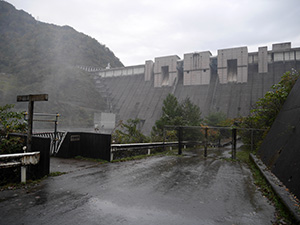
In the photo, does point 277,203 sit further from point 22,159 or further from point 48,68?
point 48,68

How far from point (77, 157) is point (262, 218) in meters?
7.22

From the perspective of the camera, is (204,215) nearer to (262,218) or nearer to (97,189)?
(262,218)

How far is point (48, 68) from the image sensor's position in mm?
61469

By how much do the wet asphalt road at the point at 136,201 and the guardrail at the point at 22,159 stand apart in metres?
0.57

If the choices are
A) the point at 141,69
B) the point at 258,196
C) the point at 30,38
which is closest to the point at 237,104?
the point at 141,69

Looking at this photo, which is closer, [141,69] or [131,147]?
[131,147]

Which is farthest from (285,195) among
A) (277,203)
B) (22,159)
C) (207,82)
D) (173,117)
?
(207,82)

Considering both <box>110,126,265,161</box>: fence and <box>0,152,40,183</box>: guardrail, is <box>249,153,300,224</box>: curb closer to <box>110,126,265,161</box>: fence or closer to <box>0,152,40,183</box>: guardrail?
<box>110,126,265,161</box>: fence

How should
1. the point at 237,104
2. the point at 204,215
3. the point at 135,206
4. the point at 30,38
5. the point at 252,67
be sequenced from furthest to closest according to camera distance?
the point at 30,38, the point at 252,67, the point at 237,104, the point at 135,206, the point at 204,215

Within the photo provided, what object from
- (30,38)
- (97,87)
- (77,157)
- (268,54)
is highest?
(30,38)

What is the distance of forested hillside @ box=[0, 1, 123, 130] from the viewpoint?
47.0 metres

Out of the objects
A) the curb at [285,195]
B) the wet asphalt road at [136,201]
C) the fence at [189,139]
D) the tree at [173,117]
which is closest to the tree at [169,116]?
the tree at [173,117]

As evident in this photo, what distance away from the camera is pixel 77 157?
8.51 m

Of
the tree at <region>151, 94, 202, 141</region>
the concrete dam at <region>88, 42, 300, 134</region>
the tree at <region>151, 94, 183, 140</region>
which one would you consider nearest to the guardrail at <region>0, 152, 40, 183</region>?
the tree at <region>151, 94, 202, 141</region>
